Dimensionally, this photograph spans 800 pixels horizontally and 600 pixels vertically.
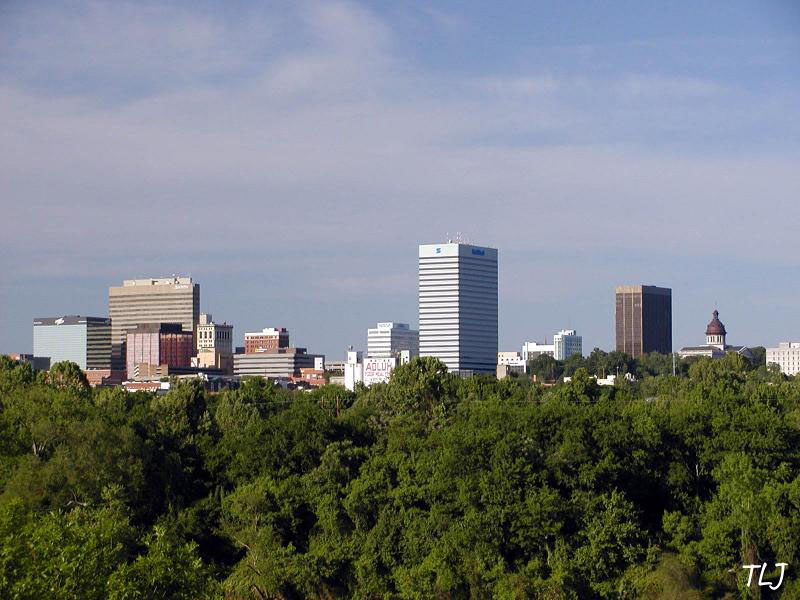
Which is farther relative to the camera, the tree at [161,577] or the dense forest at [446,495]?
the dense forest at [446,495]

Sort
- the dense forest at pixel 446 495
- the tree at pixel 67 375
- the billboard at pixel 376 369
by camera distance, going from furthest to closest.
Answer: the billboard at pixel 376 369
the tree at pixel 67 375
the dense forest at pixel 446 495

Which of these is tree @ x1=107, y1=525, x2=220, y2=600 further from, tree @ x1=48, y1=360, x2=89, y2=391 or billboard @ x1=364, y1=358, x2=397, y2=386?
billboard @ x1=364, y1=358, x2=397, y2=386

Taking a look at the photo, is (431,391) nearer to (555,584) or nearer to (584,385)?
(584,385)

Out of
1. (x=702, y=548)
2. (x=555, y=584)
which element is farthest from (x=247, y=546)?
(x=702, y=548)

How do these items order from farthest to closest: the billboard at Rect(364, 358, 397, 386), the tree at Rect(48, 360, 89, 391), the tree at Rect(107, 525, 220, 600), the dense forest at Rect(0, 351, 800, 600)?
the billboard at Rect(364, 358, 397, 386)
the tree at Rect(48, 360, 89, 391)
the dense forest at Rect(0, 351, 800, 600)
the tree at Rect(107, 525, 220, 600)

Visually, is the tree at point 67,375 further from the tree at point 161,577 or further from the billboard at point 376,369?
the billboard at point 376,369

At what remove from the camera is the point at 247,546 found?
1954 inches

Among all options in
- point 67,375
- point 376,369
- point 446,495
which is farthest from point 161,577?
point 376,369

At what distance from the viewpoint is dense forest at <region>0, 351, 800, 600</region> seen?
46.8m

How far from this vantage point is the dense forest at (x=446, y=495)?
46812 mm

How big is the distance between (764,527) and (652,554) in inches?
155

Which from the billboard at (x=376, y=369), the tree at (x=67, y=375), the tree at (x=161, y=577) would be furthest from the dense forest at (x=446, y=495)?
the billboard at (x=376, y=369)

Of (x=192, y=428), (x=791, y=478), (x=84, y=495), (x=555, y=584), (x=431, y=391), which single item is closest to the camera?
(x=555, y=584)

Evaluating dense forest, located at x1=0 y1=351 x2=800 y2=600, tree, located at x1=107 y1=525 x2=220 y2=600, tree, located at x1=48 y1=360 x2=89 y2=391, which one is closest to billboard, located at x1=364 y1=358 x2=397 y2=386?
tree, located at x1=48 y1=360 x2=89 y2=391
